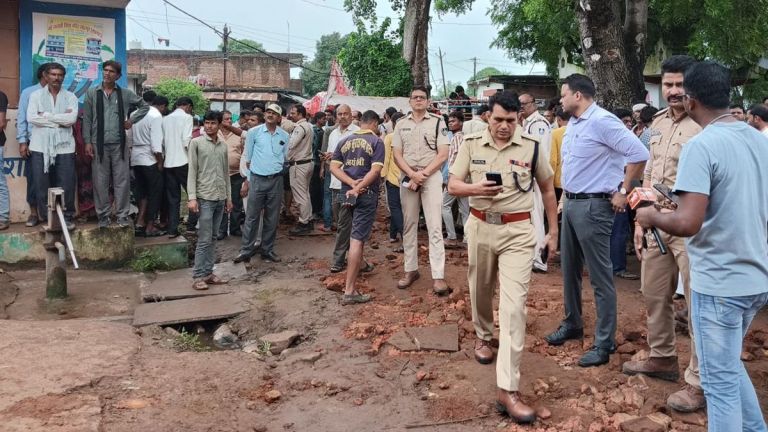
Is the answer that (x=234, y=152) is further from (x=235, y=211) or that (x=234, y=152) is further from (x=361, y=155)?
(x=361, y=155)

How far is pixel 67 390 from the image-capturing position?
4.30 meters

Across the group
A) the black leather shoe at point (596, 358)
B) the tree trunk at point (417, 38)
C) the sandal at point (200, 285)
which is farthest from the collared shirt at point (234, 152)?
the tree trunk at point (417, 38)

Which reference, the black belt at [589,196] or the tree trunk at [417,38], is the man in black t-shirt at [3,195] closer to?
the black belt at [589,196]

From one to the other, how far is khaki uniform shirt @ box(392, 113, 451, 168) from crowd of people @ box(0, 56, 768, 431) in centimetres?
1

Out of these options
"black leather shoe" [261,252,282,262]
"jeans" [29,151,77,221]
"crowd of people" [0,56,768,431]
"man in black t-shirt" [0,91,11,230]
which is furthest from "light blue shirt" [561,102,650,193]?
"man in black t-shirt" [0,91,11,230]

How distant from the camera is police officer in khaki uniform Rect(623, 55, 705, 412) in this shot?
398 centimetres

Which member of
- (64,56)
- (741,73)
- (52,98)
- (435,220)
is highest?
(741,73)

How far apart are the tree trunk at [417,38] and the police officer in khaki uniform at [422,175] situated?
40.6ft

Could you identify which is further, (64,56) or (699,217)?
(64,56)

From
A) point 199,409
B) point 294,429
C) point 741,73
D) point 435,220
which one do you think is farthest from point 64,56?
point 741,73

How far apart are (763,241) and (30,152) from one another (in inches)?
306

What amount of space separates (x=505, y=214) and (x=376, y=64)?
1690cm

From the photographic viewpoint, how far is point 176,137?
8461mm

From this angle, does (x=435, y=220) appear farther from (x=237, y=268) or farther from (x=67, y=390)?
(x=67, y=390)
